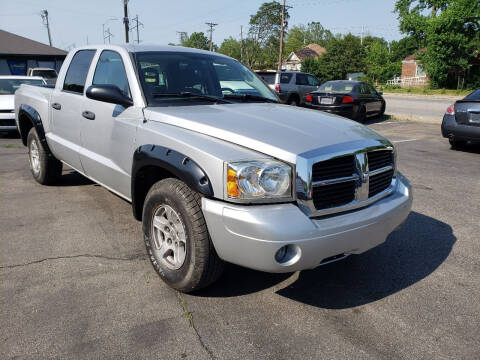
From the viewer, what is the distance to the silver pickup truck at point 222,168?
2535 millimetres

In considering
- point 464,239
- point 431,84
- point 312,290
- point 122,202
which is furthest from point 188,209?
point 431,84

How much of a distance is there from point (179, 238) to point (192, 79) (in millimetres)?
1646

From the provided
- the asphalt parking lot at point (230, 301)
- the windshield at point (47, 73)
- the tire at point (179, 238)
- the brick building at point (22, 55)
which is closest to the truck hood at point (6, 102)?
the asphalt parking lot at point (230, 301)

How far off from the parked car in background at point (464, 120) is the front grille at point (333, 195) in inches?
272

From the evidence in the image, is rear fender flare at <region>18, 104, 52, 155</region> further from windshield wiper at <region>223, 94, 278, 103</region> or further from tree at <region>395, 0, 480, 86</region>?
tree at <region>395, 0, 480, 86</region>

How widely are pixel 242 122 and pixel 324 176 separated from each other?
0.75 m

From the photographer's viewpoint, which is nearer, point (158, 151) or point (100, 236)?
point (158, 151)

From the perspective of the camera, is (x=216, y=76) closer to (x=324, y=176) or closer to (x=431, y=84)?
(x=324, y=176)

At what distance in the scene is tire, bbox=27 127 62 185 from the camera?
5453 millimetres

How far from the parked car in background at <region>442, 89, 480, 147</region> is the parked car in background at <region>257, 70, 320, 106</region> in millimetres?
8311

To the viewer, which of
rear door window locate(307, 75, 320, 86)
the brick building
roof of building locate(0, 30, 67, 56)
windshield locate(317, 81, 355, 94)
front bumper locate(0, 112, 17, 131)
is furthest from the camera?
roof of building locate(0, 30, 67, 56)

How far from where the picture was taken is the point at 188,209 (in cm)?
271

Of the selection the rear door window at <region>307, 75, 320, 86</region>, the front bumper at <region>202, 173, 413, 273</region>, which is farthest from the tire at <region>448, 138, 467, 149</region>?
the rear door window at <region>307, 75, 320, 86</region>

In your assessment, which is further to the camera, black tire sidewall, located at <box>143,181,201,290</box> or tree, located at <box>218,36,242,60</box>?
tree, located at <box>218,36,242,60</box>
